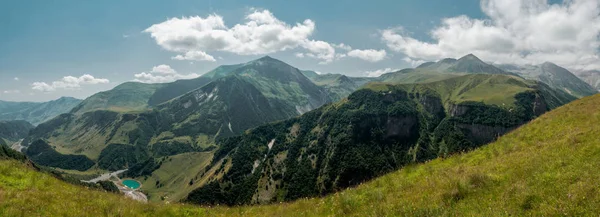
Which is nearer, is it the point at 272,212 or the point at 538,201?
the point at 538,201

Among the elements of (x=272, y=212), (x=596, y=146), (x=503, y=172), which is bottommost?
(x=272, y=212)

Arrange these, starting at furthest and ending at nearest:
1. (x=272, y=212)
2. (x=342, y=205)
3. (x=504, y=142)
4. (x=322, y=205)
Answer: (x=504, y=142) → (x=272, y=212) → (x=322, y=205) → (x=342, y=205)

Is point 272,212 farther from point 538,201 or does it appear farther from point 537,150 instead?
point 537,150

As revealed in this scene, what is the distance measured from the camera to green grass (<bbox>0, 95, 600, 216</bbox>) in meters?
10.9

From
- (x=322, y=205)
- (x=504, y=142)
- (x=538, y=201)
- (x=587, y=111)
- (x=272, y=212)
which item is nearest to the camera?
(x=538, y=201)

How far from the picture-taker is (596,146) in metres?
15.4

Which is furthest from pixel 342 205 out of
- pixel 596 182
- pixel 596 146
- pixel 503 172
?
pixel 596 146

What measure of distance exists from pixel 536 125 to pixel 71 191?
3633cm

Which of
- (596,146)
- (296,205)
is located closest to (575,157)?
(596,146)

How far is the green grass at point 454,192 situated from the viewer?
10867 mm

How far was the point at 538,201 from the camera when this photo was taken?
10656 millimetres

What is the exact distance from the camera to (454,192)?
1276cm

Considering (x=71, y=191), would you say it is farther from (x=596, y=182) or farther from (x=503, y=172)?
(x=596, y=182)

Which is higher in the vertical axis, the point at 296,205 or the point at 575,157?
Result: the point at 575,157
